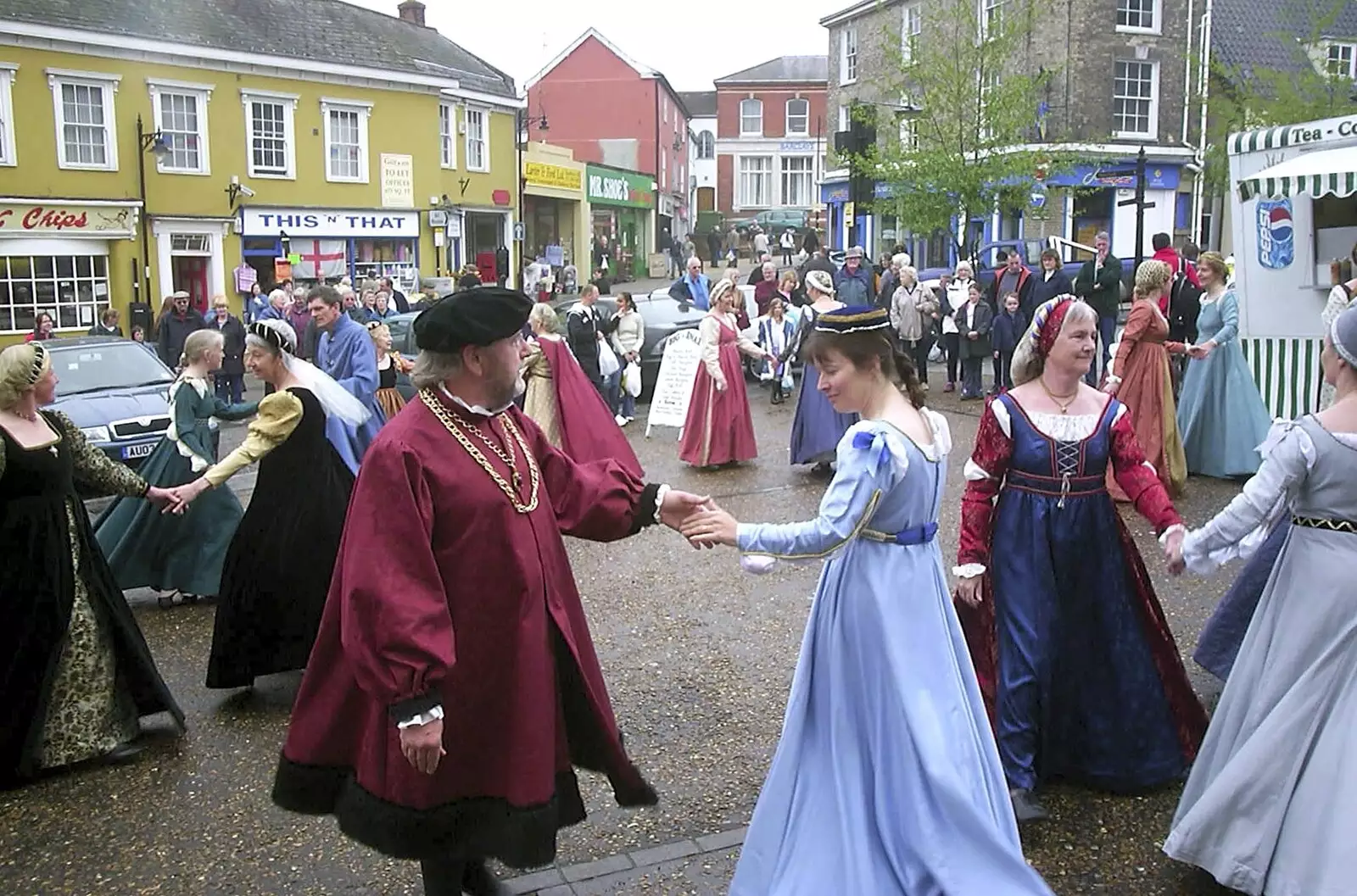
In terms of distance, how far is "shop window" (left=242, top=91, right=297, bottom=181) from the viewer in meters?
29.3

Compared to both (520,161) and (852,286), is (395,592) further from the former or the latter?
(520,161)

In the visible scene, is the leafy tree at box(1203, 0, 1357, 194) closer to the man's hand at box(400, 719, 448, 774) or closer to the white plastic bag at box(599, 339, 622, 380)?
the white plastic bag at box(599, 339, 622, 380)

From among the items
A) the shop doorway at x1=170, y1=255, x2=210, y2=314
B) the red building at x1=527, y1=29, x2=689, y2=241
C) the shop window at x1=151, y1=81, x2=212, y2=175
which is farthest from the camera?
the red building at x1=527, y1=29, x2=689, y2=241

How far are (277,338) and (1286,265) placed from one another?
9745 mm

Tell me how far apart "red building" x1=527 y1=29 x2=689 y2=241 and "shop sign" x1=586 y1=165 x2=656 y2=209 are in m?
2.77

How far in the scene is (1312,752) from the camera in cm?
360

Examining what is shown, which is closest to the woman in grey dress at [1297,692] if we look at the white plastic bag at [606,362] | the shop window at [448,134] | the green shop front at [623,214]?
the white plastic bag at [606,362]

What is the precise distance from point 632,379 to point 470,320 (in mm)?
11300

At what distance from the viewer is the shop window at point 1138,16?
33.9m

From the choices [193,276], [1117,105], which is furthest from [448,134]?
[1117,105]

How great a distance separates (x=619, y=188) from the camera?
4809cm

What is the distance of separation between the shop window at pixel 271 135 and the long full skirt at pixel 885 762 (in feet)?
94.0

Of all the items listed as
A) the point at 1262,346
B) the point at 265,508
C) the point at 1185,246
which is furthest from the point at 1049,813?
the point at 1185,246

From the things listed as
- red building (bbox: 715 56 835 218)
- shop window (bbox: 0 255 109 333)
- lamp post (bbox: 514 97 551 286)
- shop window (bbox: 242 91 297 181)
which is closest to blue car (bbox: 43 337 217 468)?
shop window (bbox: 0 255 109 333)
